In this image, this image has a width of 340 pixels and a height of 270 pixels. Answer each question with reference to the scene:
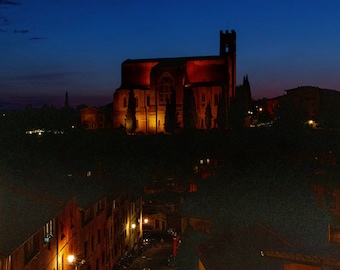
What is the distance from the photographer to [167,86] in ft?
236

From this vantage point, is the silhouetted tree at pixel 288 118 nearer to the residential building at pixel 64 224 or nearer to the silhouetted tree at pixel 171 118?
the silhouetted tree at pixel 171 118

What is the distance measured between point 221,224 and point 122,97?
48583mm

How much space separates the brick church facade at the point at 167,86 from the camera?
7019cm

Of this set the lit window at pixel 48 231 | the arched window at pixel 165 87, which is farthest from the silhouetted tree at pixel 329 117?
the lit window at pixel 48 231

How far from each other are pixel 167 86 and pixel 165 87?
0.37 meters

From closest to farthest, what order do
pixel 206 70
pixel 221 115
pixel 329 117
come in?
pixel 221 115 < pixel 206 70 < pixel 329 117

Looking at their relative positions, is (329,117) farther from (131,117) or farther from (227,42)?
(131,117)

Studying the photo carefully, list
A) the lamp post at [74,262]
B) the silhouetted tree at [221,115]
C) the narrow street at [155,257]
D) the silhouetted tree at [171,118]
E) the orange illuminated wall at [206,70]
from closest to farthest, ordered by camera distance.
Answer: the lamp post at [74,262] < the narrow street at [155,257] < the silhouetted tree at [171,118] < the silhouetted tree at [221,115] < the orange illuminated wall at [206,70]

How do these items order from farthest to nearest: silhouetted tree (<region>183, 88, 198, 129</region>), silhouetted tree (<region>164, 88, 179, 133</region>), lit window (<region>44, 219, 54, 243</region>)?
1. silhouetted tree (<region>164, 88, 179, 133</region>)
2. silhouetted tree (<region>183, 88, 198, 129</region>)
3. lit window (<region>44, 219, 54, 243</region>)

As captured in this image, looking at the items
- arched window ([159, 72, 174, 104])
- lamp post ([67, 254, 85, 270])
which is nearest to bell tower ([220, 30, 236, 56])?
arched window ([159, 72, 174, 104])

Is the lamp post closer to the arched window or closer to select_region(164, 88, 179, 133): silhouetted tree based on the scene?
select_region(164, 88, 179, 133): silhouetted tree

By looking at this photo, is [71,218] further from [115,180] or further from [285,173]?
[285,173]

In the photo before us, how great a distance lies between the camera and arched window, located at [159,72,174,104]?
7144 cm

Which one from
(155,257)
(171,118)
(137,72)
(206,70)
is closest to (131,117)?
(171,118)
